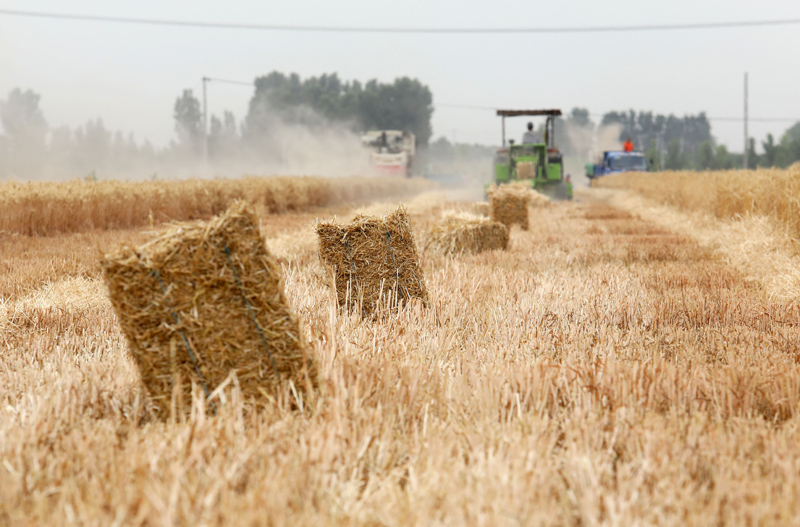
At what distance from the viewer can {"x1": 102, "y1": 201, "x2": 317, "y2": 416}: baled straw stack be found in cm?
279

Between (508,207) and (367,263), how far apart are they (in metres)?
7.86

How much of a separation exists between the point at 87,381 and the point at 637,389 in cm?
245

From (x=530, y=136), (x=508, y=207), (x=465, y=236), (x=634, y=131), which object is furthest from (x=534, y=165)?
(x=634, y=131)

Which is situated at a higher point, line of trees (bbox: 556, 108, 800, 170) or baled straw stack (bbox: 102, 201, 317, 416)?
line of trees (bbox: 556, 108, 800, 170)

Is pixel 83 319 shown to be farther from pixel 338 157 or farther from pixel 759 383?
pixel 338 157

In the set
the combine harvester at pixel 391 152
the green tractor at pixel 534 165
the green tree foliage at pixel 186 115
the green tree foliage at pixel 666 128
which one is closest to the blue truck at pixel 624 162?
the combine harvester at pixel 391 152

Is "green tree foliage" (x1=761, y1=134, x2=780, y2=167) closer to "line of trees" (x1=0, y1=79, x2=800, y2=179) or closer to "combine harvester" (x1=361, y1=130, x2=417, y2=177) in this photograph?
"line of trees" (x1=0, y1=79, x2=800, y2=179)

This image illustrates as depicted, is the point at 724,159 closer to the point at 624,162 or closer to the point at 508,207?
the point at 624,162

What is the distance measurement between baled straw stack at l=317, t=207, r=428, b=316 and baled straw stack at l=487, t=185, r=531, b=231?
24.2 feet

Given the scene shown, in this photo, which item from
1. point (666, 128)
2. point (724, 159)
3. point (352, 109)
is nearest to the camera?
point (724, 159)

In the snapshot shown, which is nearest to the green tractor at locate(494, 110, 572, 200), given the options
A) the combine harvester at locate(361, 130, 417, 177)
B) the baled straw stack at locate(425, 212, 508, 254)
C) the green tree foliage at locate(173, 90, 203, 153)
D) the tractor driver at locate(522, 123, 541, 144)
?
the tractor driver at locate(522, 123, 541, 144)

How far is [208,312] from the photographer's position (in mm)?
2867

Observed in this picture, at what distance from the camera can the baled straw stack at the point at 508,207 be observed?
1248 centimetres

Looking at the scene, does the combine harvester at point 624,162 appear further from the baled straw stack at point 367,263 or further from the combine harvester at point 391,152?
the baled straw stack at point 367,263
